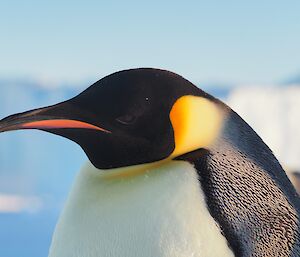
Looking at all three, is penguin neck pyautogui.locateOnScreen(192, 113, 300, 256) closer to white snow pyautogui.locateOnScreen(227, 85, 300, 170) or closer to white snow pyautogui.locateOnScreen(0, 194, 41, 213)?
white snow pyautogui.locateOnScreen(0, 194, 41, 213)

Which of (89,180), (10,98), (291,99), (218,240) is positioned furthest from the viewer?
(10,98)

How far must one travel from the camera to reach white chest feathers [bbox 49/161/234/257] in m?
1.11

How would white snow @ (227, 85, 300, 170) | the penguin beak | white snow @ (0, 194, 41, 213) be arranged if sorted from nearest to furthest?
the penguin beak → white snow @ (0, 194, 41, 213) → white snow @ (227, 85, 300, 170)

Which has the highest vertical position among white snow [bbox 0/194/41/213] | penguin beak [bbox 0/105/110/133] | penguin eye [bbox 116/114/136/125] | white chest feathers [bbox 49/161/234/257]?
penguin eye [bbox 116/114/136/125]

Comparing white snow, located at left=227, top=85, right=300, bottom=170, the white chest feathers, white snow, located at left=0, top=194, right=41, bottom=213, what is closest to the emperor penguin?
the white chest feathers

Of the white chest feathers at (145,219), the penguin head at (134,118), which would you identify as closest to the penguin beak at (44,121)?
the penguin head at (134,118)

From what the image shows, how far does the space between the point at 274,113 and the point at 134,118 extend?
8.66 metres

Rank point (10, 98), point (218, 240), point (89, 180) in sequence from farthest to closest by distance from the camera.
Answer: point (10, 98)
point (89, 180)
point (218, 240)

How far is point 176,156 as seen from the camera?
3.83 ft

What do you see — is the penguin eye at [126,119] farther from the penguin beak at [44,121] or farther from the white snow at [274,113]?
the white snow at [274,113]

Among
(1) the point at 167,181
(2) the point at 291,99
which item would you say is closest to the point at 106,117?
(1) the point at 167,181

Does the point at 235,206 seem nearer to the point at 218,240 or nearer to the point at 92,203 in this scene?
the point at 218,240

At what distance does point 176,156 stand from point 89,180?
0.56 ft

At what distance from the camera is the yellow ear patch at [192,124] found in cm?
115
